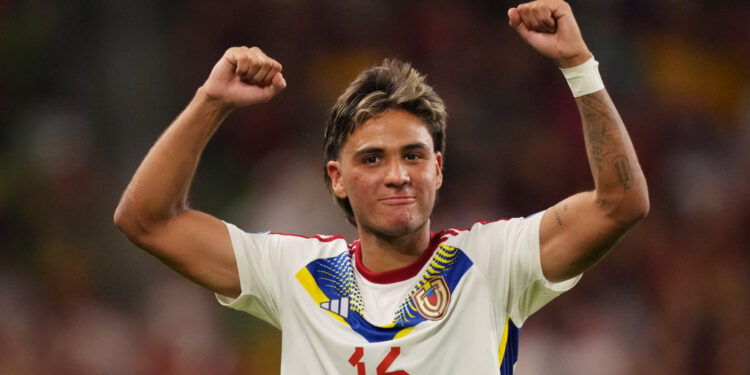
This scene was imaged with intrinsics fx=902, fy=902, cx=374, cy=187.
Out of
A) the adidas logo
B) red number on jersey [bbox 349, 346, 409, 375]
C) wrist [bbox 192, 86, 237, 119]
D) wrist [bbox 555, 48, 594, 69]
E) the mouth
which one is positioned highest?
wrist [bbox 555, 48, 594, 69]

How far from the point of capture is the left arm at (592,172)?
2877 mm

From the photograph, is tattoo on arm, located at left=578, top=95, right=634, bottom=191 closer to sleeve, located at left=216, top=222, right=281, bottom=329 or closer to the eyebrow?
the eyebrow

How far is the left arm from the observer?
288 cm

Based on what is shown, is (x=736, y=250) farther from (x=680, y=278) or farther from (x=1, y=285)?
(x=1, y=285)

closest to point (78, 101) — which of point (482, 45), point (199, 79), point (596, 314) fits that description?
point (199, 79)

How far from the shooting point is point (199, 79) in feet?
23.3

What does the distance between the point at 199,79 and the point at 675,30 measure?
3756 mm

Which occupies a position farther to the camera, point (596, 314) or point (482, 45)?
point (482, 45)

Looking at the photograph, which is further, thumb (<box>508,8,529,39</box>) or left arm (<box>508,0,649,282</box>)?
thumb (<box>508,8,529,39</box>)

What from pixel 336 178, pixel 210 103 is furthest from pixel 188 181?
pixel 336 178

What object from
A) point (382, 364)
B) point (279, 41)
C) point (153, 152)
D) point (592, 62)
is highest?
point (279, 41)

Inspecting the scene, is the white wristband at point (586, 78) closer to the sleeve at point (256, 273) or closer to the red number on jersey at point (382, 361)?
the red number on jersey at point (382, 361)

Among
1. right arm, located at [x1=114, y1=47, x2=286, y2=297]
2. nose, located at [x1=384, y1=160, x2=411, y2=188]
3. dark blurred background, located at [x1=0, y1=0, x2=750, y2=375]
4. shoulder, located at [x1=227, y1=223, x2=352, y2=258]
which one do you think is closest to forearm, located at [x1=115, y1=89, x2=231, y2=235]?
right arm, located at [x1=114, y1=47, x2=286, y2=297]

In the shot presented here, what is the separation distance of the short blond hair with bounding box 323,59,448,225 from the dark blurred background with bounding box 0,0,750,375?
2.88 m
